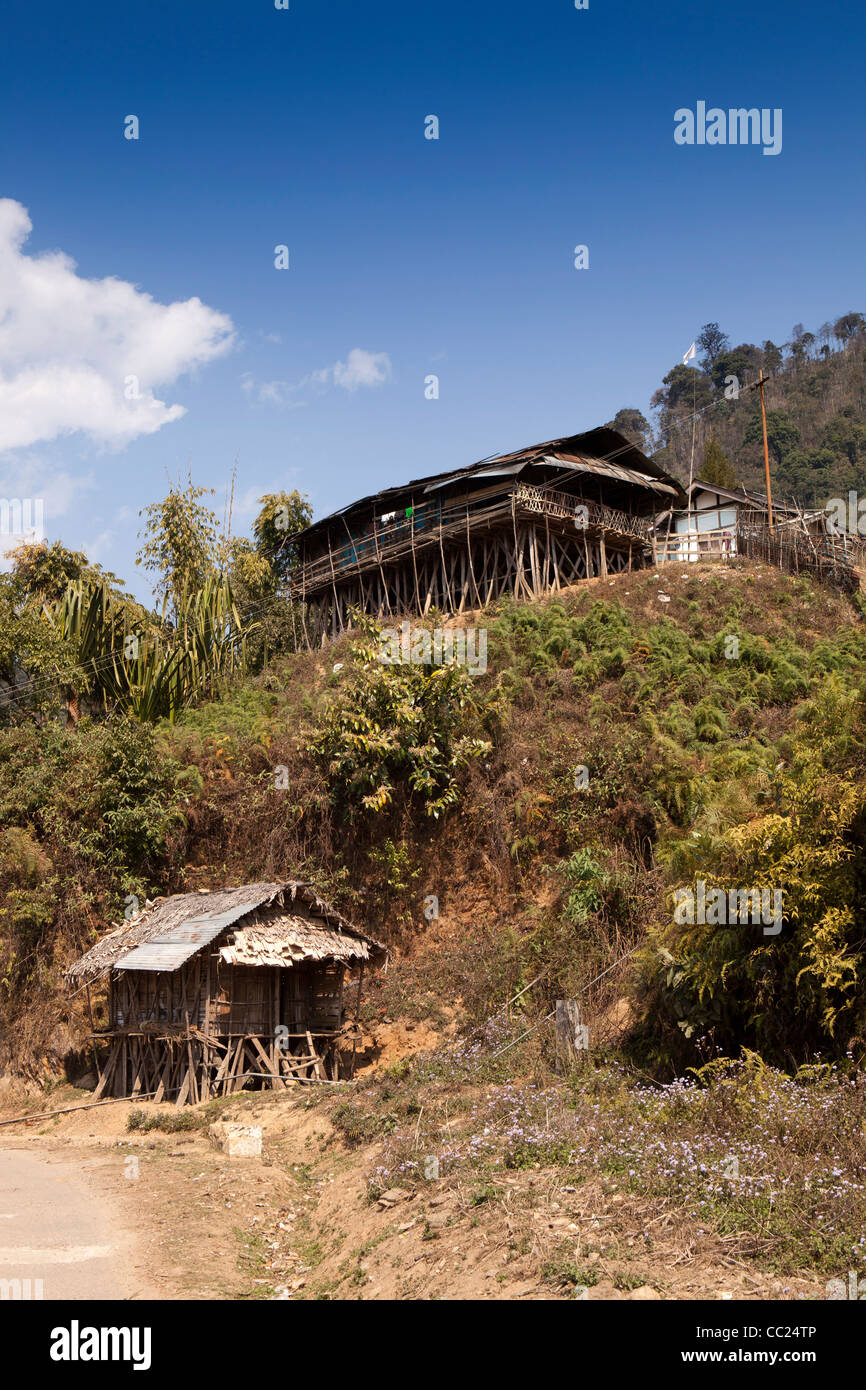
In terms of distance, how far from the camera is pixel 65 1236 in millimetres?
9164

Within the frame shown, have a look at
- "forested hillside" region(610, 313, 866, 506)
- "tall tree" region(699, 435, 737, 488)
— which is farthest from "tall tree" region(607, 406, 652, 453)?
"tall tree" region(699, 435, 737, 488)

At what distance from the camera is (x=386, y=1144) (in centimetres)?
1111

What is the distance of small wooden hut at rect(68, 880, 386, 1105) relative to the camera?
1514 cm

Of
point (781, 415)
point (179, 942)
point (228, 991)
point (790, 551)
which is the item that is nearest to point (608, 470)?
point (790, 551)

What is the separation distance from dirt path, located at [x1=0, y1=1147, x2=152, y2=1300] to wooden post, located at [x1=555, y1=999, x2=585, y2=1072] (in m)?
5.26

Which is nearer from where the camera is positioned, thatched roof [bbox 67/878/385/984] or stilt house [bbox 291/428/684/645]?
thatched roof [bbox 67/878/385/984]

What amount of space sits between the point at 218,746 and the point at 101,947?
6.70 m

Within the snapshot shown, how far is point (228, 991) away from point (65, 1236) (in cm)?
658

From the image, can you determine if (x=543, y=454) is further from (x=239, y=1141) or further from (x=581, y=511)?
(x=239, y=1141)

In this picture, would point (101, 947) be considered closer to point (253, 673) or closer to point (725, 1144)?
point (725, 1144)

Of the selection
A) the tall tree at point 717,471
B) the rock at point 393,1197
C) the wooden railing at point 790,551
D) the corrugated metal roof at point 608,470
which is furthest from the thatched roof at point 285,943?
the tall tree at point 717,471

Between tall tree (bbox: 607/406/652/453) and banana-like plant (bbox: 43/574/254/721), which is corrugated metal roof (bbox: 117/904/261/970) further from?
tall tree (bbox: 607/406/652/453)

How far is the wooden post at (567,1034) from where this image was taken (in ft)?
39.4

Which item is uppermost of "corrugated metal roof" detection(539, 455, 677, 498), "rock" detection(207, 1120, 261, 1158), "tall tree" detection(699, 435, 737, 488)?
"tall tree" detection(699, 435, 737, 488)
